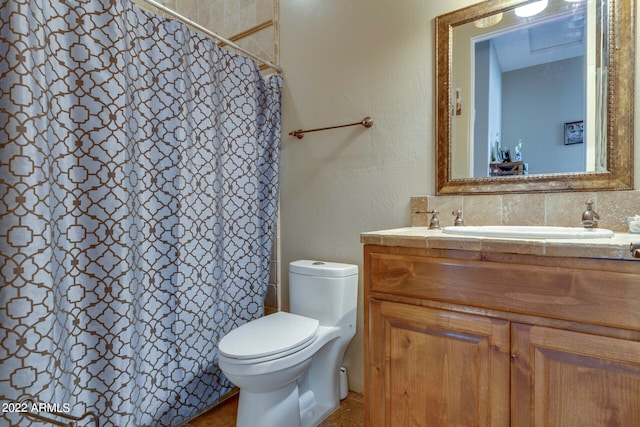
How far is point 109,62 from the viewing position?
49.8 inches

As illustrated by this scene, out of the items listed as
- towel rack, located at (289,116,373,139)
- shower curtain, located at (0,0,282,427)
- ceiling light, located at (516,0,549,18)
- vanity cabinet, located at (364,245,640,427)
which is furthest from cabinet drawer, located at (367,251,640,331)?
ceiling light, located at (516,0,549,18)

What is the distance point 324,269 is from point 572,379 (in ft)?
3.32

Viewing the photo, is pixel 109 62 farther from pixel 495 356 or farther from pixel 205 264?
pixel 495 356

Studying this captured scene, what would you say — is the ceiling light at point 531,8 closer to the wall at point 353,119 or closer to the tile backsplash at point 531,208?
the wall at point 353,119

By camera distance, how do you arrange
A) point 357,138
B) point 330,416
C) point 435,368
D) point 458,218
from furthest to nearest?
point 357,138, point 330,416, point 458,218, point 435,368

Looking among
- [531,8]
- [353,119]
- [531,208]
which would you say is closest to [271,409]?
[531,208]

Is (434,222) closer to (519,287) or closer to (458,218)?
(458,218)

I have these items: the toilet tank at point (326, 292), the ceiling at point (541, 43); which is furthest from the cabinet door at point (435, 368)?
the ceiling at point (541, 43)

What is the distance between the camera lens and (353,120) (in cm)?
178

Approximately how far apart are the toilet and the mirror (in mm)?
737

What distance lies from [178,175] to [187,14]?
166cm

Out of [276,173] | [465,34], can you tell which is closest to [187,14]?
[276,173]

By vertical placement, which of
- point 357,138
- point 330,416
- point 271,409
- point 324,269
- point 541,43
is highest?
point 541,43

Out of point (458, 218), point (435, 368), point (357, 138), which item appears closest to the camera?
point (435, 368)
